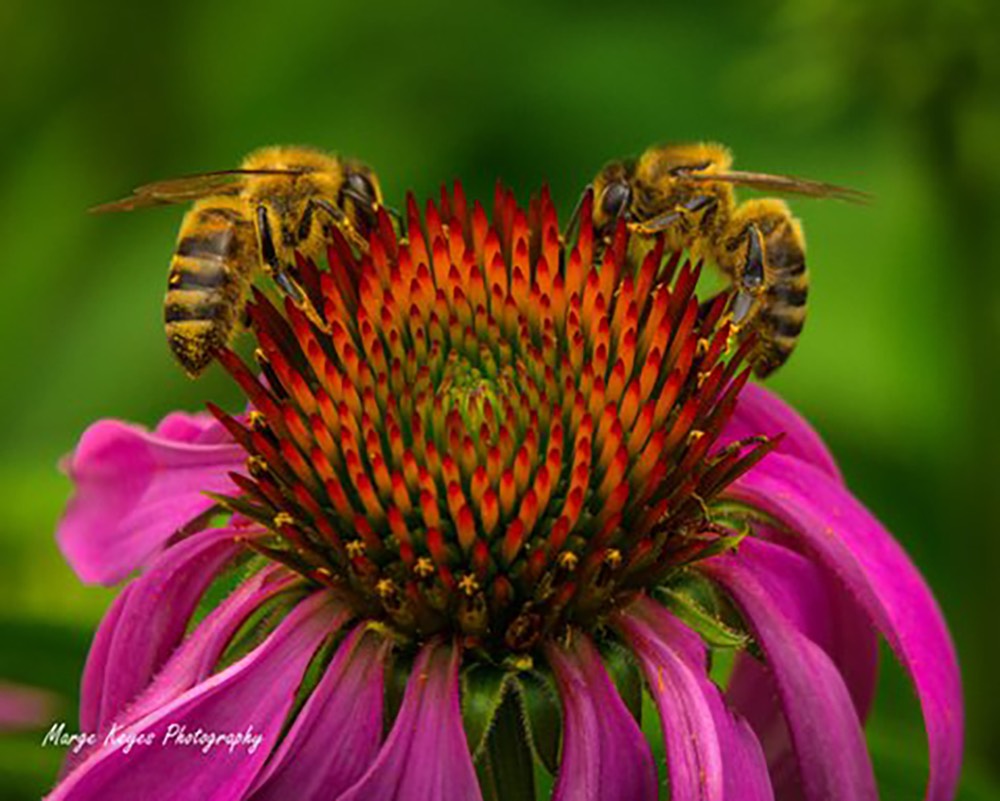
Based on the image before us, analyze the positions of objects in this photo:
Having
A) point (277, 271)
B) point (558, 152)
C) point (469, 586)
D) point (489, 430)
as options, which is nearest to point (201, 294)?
point (277, 271)

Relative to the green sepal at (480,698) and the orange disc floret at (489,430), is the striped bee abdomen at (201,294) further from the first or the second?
the green sepal at (480,698)

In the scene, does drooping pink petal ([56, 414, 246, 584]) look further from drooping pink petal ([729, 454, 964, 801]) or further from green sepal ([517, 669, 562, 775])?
drooping pink petal ([729, 454, 964, 801])

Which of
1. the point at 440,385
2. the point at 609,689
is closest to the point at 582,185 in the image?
the point at 440,385

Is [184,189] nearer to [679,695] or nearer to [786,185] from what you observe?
[786,185]

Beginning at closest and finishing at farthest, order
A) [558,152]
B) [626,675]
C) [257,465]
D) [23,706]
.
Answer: [626,675]
[257,465]
[23,706]
[558,152]

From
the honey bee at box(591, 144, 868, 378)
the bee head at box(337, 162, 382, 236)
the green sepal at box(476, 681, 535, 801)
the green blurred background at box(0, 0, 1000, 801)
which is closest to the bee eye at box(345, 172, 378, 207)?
the bee head at box(337, 162, 382, 236)
